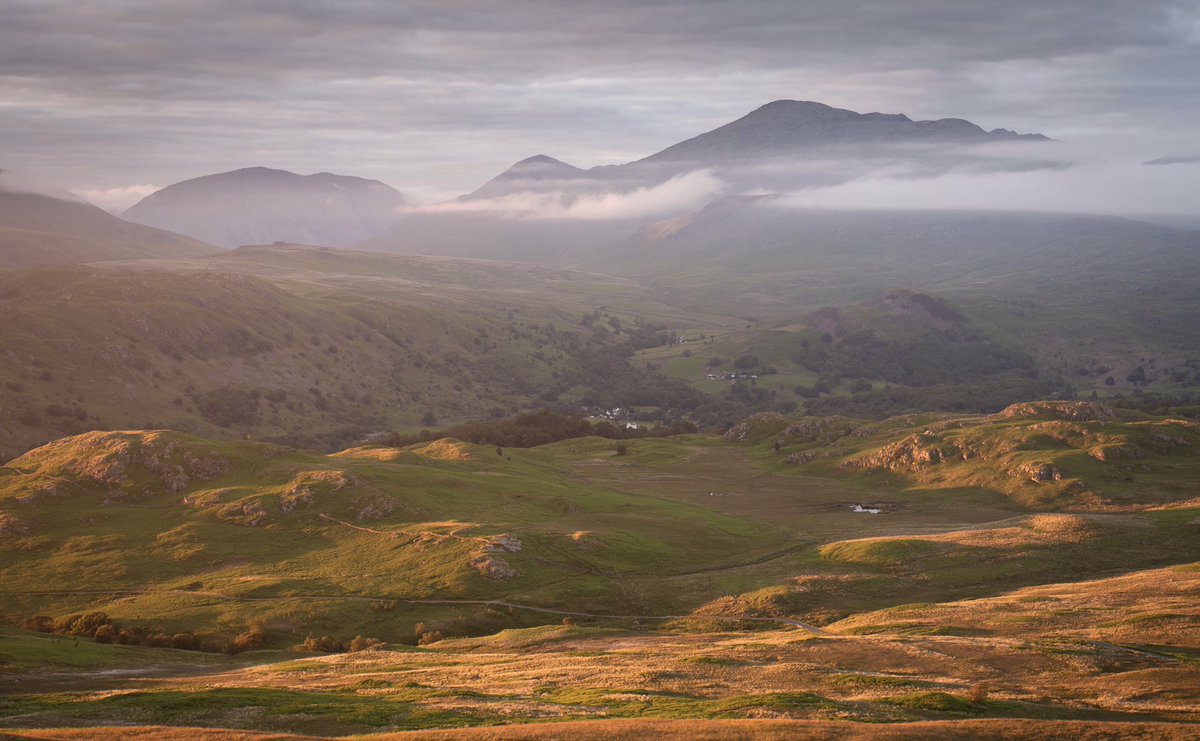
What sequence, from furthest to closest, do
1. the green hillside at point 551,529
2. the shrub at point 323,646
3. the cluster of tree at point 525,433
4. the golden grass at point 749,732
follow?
the cluster of tree at point 525,433 → the green hillside at point 551,529 → the shrub at point 323,646 → the golden grass at point 749,732

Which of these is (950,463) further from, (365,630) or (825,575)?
(365,630)

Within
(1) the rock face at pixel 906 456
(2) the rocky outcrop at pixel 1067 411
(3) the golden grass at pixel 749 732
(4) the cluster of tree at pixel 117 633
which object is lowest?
(1) the rock face at pixel 906 456

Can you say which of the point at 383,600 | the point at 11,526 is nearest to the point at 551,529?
the point at 383,600

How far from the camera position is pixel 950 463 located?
5098 inches

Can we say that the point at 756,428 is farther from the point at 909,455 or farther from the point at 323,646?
the point at 323,646

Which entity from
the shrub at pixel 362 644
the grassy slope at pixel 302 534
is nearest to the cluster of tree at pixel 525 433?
the grassy slope at pixel 302 534

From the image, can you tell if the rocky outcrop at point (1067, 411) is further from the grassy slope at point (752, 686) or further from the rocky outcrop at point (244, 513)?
the rocky outcrop at point (244, 513)

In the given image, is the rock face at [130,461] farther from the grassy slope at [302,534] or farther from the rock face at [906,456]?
the rock face at [906,456]

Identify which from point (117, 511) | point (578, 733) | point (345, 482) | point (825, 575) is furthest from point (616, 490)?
point (578, 733)

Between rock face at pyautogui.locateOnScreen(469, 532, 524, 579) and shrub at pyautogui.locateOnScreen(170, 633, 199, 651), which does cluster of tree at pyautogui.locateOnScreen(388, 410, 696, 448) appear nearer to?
rock face at pyautogui.locateOnScreen(469, 532, 524, 579)

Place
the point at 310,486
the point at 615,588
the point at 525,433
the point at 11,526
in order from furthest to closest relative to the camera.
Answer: the point at 525,433
the point at 310,486
the point at 11,526
the point at 615,588

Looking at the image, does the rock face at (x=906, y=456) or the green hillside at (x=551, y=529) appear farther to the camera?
the rock face at (x=906, y=456)

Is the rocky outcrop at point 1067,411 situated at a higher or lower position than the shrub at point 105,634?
higher

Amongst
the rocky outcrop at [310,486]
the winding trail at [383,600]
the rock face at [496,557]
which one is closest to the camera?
the winding trail at [383,600]
